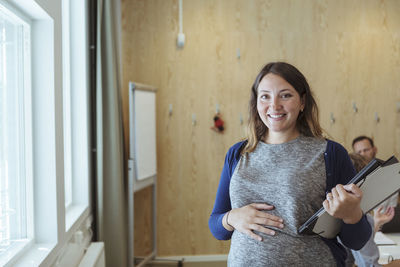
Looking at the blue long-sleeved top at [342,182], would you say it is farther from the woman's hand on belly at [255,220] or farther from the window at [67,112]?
the window at [67,112]

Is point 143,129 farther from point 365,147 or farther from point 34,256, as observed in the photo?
point 365,147

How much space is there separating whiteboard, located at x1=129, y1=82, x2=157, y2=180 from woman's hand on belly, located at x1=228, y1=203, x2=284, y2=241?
2020 mm

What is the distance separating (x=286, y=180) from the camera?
1.18 meters

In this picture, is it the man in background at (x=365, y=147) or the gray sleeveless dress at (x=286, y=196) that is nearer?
the gray sleeveless dress at (x=286, y=196)

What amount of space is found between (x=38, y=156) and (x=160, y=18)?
224 cm

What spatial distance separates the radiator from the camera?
6.86 feet

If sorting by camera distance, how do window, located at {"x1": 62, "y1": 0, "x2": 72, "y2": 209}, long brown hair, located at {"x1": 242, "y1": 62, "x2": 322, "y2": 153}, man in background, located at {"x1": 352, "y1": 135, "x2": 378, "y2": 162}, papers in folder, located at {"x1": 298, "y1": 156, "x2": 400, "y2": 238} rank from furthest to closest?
man in background, located at {"x1": 352, "y1": 135, "x2": 378, "y2": 162} → window, located at {"x1": 62, "y1": 0, "x2": 72, "y2": 209} → long brown hair, located at {"x1": 242, "y1": 62, "x2": 322, "y2": 153} → papers in folder, located at {"x1": 298, "y1": 156, "x2": 400, "y2": 238}

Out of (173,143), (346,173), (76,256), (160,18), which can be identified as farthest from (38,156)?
(160,18)

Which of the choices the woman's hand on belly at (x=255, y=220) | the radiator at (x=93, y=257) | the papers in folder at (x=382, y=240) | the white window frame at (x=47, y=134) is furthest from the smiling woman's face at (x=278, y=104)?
the radiator at (x=93, y=257)

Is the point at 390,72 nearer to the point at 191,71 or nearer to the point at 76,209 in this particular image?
the point at 191,71

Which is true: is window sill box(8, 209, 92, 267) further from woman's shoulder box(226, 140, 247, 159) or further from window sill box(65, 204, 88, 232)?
woman's shoulder box(226, 140, 247, 159)

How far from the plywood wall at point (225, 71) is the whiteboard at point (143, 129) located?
0.25 meters

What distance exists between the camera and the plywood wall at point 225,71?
3641 millimetres

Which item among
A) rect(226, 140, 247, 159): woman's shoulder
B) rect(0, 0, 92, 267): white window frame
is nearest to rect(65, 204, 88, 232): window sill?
rect(0, 0, 92, 267): white window frame
